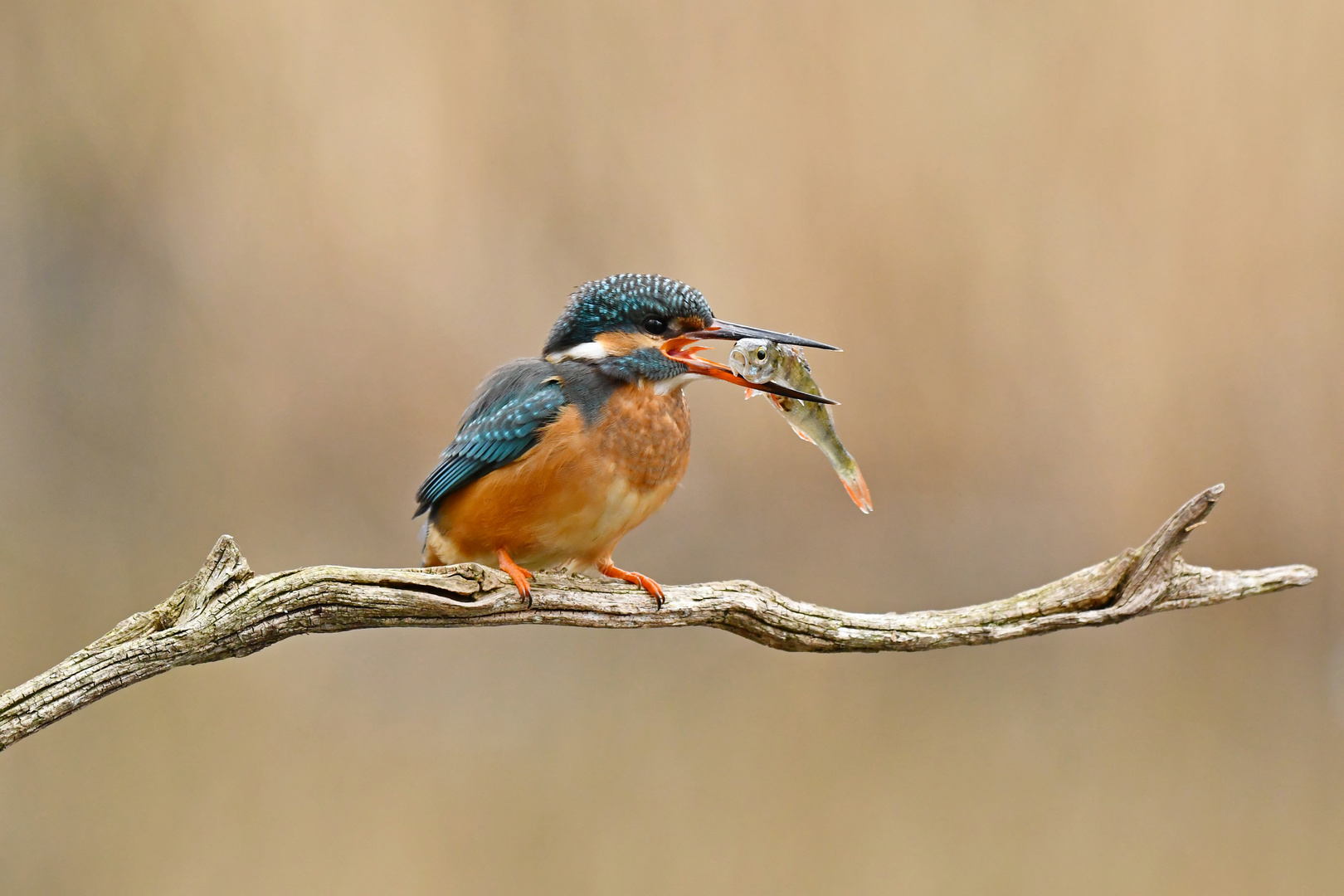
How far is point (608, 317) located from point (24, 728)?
37.7 inches

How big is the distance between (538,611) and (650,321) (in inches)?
19.1

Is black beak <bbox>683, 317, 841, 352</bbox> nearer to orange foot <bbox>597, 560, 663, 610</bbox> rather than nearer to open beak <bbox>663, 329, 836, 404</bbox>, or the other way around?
open beak <bbox>663, 329, 836, 404</bbox>

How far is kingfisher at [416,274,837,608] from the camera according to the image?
5.32ft

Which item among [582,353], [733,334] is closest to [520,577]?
[582,353]

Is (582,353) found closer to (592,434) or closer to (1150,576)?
(592,434)

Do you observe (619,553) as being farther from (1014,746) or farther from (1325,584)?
(1325,584)

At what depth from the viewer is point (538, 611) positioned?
1.55 meters

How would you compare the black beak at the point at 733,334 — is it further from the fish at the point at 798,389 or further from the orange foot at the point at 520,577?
the orange foot at the point at 520,577

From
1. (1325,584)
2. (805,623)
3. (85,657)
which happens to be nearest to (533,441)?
(805,623)

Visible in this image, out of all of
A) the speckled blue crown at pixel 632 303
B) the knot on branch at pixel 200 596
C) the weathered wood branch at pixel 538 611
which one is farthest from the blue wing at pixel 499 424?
the knot on branch at pixel 200 596

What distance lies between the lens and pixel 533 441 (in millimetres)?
1650

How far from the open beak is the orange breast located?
7 cm

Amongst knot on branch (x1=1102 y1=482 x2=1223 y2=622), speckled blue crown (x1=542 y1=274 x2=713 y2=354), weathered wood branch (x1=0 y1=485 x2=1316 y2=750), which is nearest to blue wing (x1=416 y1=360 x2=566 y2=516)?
speckled blue crown (x1=542 y1=274 x2=713 y2=354)

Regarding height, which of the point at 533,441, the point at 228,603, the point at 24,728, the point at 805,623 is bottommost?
the point at 24,728
